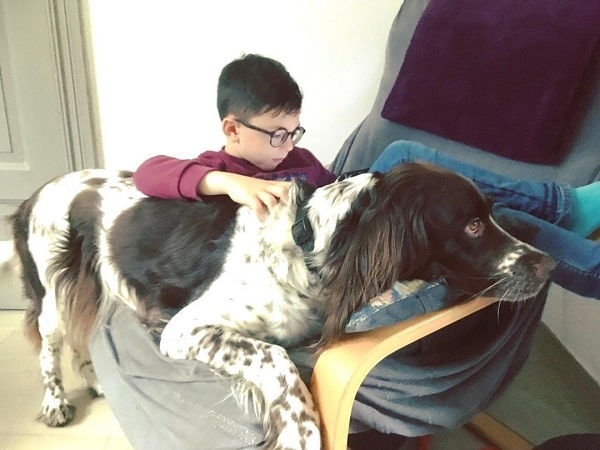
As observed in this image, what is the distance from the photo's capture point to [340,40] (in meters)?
2.44

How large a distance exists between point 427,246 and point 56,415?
135cm

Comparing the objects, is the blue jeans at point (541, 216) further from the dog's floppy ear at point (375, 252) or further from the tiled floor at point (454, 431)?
the tiled floor at point (454, 431)

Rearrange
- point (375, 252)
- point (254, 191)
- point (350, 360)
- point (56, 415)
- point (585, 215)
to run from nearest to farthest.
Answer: point (350, 360) → point (375, 252) → point (585, 215) → point (254, 191) → point (56, 415)

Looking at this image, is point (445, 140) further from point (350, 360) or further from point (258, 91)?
point (350, 360)

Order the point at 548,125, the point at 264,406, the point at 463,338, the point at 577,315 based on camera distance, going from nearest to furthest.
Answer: the point at 264,406
the point at 463,338
the point at 548,125
the point at 577,315

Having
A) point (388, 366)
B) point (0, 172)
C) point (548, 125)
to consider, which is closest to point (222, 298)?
point (388, 366)

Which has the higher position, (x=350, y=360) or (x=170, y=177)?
(x=170, y=177)

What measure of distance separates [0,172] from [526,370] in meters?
2.15

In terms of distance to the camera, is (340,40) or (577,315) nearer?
(577,315)

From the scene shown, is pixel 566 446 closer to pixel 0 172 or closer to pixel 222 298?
pixel 222 298

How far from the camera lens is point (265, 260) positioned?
144 centimetres

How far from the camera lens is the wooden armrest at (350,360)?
3.67 feet

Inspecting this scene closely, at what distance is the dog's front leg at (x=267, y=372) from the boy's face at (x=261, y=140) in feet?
1.74

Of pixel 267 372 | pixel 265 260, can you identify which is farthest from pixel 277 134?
pixel 267 372
